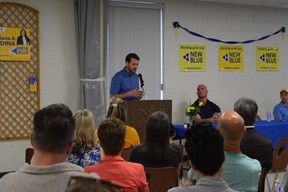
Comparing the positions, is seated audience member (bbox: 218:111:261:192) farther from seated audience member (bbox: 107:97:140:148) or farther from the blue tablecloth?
the blue tablecloth

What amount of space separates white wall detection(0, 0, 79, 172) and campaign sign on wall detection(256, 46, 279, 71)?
357 centimetres

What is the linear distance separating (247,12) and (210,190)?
6363 millimetres

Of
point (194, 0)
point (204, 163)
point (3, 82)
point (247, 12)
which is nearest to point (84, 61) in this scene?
point (3, 82)

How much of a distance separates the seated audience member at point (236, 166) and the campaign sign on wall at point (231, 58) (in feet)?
16.6

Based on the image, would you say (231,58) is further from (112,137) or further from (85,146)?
(112,137)

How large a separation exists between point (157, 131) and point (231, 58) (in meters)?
4.63

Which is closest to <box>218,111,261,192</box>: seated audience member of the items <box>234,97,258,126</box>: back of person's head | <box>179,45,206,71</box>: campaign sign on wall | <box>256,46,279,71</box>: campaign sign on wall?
<box>234,97,258,126</box>: back of person's head

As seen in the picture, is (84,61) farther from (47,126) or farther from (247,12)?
(47,126)

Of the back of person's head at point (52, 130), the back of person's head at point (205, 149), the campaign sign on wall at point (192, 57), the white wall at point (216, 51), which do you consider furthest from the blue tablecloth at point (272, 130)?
the back of person's head at point (52, 130)

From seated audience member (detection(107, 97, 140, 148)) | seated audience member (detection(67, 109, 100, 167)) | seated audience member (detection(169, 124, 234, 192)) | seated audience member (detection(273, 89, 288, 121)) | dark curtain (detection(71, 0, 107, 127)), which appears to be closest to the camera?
seated audience member (detection(169, 124, 234, 192))

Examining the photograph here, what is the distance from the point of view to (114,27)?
6250 millimetres

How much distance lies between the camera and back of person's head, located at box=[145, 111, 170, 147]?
9.98 feet

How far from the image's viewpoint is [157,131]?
3057 millimetres

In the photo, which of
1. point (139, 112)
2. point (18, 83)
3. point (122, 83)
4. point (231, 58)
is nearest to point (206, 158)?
point (139, 112)
